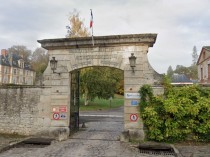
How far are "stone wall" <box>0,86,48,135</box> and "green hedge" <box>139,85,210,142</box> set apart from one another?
4.34 m

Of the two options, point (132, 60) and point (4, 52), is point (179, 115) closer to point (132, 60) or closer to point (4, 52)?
point (132, 60)

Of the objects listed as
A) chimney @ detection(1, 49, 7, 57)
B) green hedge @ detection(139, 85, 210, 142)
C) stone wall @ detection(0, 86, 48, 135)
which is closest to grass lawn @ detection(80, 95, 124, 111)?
stone wall @ detection(0, 86, 48, 135)

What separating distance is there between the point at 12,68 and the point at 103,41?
5135 centimetres

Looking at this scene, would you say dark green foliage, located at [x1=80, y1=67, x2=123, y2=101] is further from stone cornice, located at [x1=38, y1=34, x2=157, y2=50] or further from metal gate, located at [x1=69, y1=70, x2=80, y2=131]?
stone cornice, located at [x1=38, y1=34, x2=157, y2=50]

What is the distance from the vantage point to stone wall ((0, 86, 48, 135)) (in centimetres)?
897

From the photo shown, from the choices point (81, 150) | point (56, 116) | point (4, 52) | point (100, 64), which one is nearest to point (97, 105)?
point (56, 116)

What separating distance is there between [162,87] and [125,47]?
2.08 m

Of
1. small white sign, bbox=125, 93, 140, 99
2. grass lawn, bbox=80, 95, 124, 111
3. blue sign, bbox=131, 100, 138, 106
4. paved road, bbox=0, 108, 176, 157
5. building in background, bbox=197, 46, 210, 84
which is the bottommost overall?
paved road, bbox=0, 108, 176, 157

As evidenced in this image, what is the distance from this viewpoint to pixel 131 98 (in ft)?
27.2

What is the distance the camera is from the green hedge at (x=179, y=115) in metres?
7.57

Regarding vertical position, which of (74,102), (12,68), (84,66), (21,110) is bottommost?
(21,110)

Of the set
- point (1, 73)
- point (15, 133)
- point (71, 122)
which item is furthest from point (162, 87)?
point (1, 73)

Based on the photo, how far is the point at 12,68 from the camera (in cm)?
5444

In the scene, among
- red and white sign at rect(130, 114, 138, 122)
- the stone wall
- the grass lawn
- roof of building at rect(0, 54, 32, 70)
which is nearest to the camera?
red and white sign at rect(130, 114, 138, 122)
